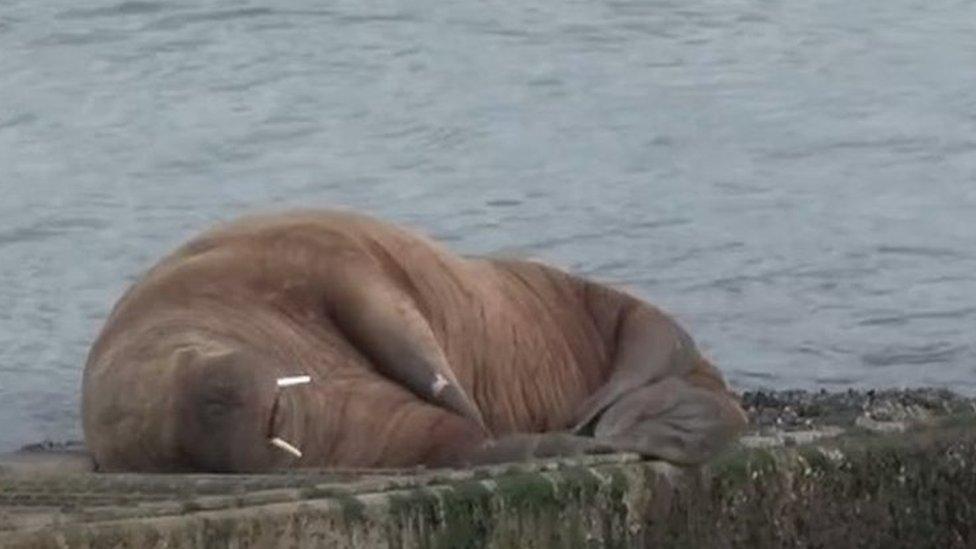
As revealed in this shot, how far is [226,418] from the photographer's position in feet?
17.3

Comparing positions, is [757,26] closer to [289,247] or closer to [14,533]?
[289,247]

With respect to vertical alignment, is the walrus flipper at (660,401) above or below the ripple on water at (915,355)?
above

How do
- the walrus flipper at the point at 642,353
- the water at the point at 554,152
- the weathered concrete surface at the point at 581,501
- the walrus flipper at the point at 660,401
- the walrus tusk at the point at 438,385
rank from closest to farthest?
1. the weathered concrete surface at the point at 581,501
2. the walrus flipper at the point at 660,401
3. the walrus tusk at the point at 438,385
4. the walrus flipper at the point at 642,353
5. the water at the point at 554,152

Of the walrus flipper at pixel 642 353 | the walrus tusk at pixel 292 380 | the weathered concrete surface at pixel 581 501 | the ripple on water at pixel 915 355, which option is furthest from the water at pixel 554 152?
the weathered concrete surface at pixel 581 501

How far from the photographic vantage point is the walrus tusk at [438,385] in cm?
573

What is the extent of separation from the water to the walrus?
2.65 m

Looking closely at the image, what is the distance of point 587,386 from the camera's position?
21.4 feet

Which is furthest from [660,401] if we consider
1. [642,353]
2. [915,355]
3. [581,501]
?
[915,355]

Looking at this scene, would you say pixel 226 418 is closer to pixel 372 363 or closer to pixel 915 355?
pixel 372 363

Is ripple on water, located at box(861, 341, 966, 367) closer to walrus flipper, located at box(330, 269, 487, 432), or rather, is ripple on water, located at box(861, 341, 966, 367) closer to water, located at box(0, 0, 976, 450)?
water, located at box(0, 0, 976, 450)

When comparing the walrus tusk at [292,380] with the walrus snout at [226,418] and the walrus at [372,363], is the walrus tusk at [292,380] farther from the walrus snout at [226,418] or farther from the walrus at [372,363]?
the walrus snout at [226,418]

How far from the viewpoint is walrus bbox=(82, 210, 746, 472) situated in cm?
531

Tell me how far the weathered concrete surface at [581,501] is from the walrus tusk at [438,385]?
2.04 ft

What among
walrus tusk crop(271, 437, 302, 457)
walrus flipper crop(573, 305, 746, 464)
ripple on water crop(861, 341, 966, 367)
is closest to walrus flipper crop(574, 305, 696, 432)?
walrus flipper crop(573, 305, 746, 464)
